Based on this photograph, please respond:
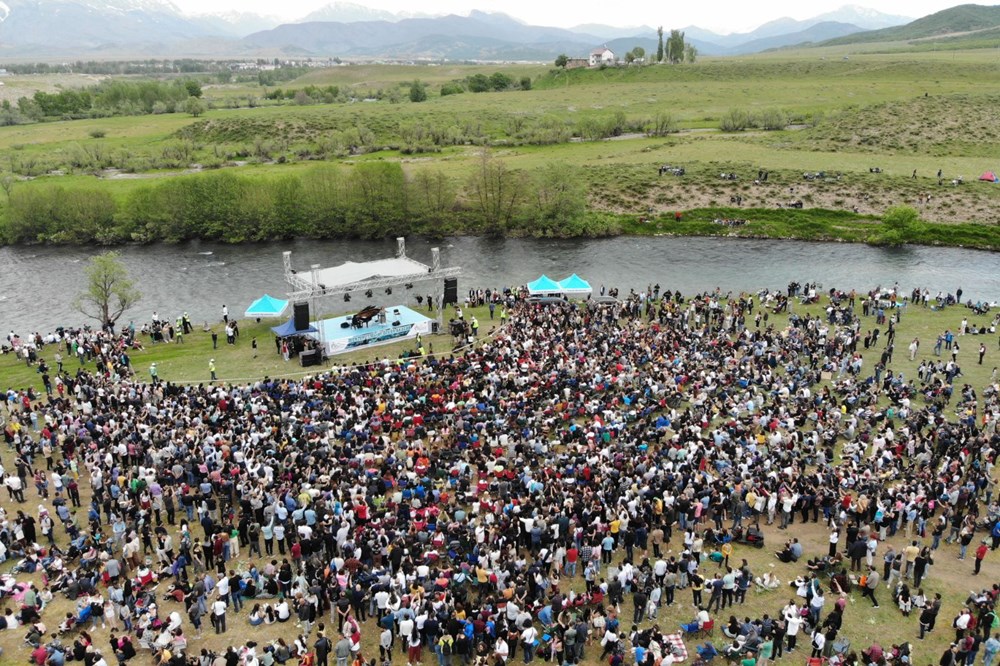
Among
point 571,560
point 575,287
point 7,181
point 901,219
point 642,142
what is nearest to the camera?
point 571,560

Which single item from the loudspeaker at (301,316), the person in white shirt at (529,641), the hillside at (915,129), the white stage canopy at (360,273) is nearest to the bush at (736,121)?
the hillside at (915,129)

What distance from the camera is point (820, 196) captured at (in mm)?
84438

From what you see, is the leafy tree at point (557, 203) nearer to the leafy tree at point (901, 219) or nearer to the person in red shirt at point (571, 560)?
the leafy tree at point (901, 219)

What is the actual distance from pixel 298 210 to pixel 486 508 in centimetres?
6306

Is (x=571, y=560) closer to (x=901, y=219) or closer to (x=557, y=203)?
(x=557, y=203)

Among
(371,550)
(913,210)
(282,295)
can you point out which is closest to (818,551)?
(371,550)

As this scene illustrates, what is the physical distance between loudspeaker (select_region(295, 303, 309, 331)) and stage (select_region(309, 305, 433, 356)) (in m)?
0.65

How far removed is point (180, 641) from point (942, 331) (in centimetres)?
4424

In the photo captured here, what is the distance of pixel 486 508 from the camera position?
2445cm

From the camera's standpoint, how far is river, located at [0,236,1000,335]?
61375mm

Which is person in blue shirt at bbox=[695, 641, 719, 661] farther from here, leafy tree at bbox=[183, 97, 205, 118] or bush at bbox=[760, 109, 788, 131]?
leafy tree at bbox=[183, 97, 205, 118]

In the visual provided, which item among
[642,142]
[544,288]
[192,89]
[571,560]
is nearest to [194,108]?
[192,89]

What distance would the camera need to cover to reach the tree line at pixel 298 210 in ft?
262

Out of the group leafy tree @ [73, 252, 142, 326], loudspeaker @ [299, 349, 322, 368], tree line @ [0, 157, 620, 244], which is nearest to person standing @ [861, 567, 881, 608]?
loudspeaker @ [299, 349, 322, 368]
